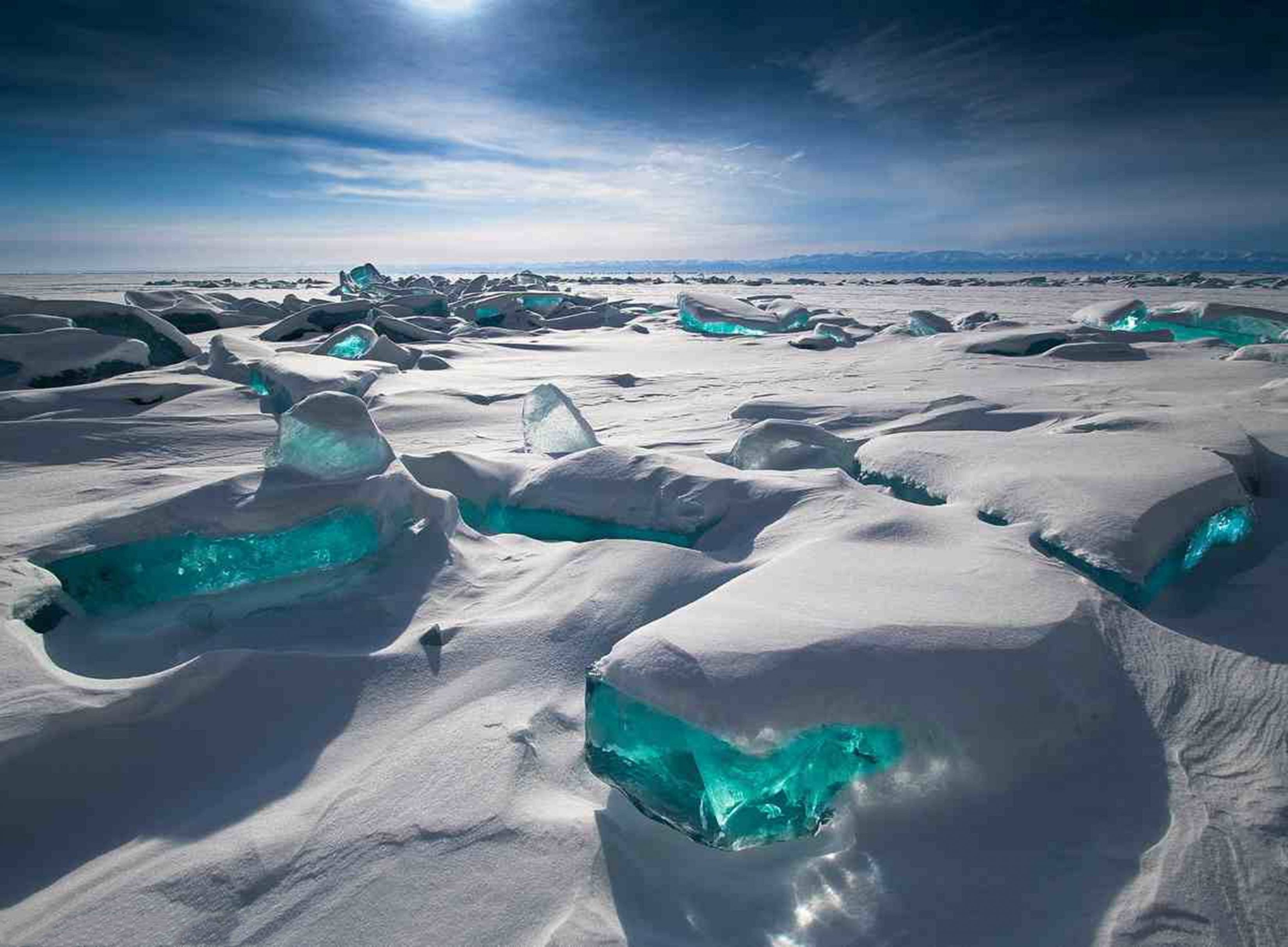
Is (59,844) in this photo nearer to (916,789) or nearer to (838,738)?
(838,738)

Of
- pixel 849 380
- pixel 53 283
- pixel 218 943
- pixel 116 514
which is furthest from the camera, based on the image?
pixel 53 283

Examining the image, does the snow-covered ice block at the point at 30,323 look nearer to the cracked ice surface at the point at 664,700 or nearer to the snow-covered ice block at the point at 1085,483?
the cracked ice surface at the point at 664,700

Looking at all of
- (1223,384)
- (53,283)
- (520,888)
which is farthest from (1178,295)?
(53,283)

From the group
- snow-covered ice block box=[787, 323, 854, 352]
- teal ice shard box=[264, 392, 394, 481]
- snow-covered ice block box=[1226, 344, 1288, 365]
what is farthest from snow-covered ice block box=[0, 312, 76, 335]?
snow-covered ice block box=[1226, 344, 1288, 365]

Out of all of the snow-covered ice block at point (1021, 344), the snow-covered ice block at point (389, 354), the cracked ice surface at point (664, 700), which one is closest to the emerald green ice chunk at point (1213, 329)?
the snow-covered ice block at point (1021, 344)

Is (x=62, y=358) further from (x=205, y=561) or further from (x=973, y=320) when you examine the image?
(x=973, y=320)
